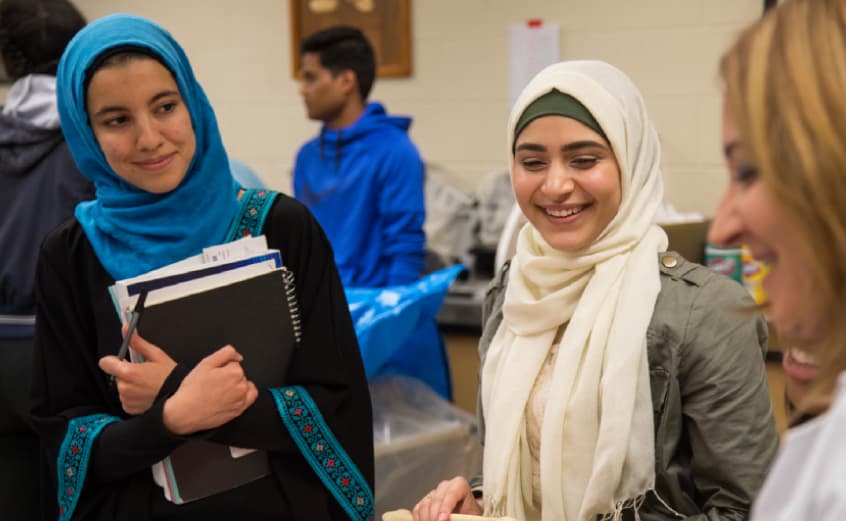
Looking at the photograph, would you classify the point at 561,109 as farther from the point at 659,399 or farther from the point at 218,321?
the point at 218,321

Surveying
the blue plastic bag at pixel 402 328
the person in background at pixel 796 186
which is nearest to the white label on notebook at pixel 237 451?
the person in background at pixel 796 186

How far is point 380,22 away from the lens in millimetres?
4121

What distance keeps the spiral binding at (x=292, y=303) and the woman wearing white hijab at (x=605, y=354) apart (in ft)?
1.02

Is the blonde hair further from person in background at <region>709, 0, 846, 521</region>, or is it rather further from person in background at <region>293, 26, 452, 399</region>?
person in background at <region>293, 26, 452, 399</region>

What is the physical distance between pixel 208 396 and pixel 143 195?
351 mm

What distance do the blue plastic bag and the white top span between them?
1.72 metres

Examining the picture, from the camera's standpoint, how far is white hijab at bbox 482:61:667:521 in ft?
4.16

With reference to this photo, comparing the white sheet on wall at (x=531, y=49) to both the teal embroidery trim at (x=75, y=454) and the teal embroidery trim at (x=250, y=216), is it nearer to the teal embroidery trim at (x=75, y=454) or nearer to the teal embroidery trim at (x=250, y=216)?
the teal embroidery trim at (x=250, y=216)

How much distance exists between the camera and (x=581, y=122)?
1.35 meters

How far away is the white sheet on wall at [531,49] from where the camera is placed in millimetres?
3797

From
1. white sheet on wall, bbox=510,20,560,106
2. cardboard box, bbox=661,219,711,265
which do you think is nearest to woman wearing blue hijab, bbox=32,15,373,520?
cardboard box, bbox=661,219,711,265

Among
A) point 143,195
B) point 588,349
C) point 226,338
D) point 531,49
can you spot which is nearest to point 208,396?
point 226,338

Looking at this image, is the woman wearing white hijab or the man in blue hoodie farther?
the man in blue hoodie

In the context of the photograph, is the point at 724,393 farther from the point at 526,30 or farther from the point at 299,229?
the point at 526,30
